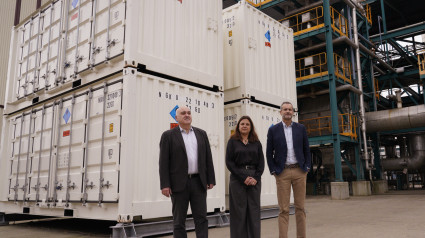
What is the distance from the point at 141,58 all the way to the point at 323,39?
14.0m

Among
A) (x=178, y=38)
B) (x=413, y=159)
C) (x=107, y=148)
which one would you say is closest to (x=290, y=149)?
(x=107, y=148)

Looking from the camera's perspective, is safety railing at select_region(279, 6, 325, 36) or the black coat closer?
the black coat

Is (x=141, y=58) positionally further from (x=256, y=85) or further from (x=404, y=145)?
(x=404, y=145)

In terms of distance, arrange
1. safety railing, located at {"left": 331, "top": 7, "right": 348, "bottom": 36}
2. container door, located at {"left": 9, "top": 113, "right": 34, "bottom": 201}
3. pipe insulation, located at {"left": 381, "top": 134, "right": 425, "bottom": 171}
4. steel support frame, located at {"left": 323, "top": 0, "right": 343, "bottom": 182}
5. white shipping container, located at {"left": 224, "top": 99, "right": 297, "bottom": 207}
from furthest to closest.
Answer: pipe insulation, located at {"left": 381, "top": 134, "right": 425, "bottom": 171}, safety railing, located at {"left": 331, "top": 7, "right": 348, "bottom": 36}, steel support frame, located at {"left": 323, "top": 0, "right": 343, "bottom": 182}, white shipping container, located at {"left": 224, "top": 99, "right": 297, "bottom": 207}, container door, located at {"left": 9, "top": 113, "right": 34, "bottom": 201}

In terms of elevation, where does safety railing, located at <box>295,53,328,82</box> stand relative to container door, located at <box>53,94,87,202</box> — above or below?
above

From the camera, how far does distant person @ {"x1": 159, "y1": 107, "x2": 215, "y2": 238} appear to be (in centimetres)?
395

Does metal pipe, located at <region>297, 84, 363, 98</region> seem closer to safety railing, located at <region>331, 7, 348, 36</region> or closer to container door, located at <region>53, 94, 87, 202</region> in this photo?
safety railing, located at <region>331, 7, 348, 36</region>

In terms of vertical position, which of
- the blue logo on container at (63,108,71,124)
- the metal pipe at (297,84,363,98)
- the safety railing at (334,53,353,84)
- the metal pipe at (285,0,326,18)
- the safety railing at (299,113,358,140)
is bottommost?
the blue logo on container at (63,108,71,124)

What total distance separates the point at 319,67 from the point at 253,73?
10.2 meters

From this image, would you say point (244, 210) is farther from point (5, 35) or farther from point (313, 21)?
point (5, 35)

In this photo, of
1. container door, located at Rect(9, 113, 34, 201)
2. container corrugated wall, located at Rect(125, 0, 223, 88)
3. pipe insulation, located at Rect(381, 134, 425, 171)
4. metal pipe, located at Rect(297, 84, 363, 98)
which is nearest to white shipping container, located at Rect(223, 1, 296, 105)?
container corrugated wall, located at Rect(125, 0, 223, 88)

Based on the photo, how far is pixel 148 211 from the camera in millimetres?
5570

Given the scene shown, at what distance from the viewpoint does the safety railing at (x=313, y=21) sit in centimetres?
1669

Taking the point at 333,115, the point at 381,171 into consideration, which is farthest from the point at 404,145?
the point at 333,115
